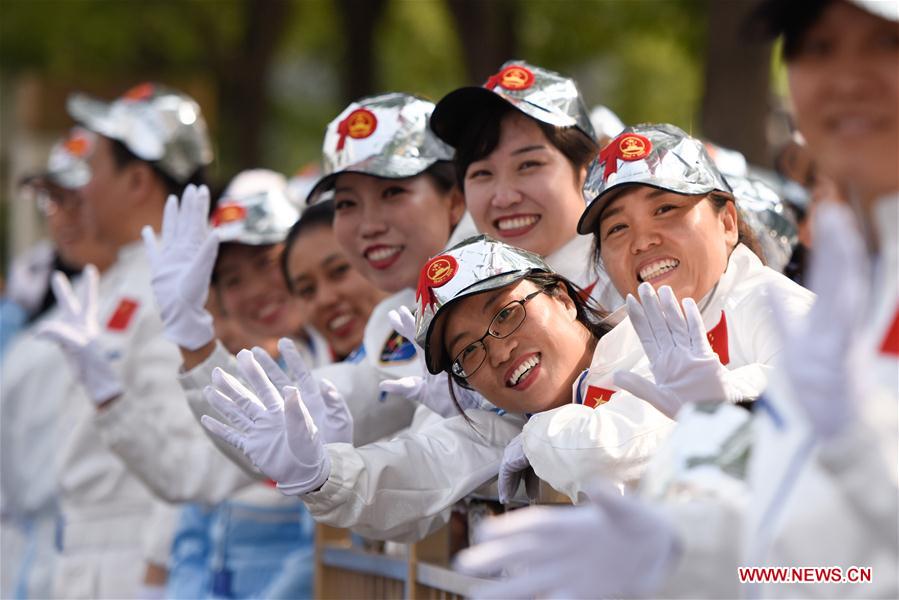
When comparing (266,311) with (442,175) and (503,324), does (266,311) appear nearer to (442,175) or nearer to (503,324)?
(442,175)

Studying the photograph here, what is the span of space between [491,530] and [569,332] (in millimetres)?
1458

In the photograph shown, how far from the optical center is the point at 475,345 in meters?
3.54

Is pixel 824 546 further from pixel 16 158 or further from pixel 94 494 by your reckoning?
pixel 16 158

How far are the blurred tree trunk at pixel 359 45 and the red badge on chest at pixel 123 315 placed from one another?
751 cm

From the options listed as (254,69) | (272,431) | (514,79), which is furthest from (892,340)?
(254,69)

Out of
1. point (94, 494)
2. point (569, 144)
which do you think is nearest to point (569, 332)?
point (569, 144)

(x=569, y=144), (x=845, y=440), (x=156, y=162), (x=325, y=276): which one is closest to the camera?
(x=845, y=440)

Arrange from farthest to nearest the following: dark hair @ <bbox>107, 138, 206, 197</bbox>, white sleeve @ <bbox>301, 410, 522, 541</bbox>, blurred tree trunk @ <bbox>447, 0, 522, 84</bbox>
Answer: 1. blurred tree trunk @ <bbox>447, 0, 522, 84</bbox>
2. dark hair @ <bbox>107, 138, 206, 197</bbox>
3. white sleeve @ <bbox>301, 410, 522, 541</bbox>

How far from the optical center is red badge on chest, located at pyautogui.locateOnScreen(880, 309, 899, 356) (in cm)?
228

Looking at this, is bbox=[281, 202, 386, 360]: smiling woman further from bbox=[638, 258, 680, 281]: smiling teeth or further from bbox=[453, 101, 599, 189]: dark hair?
bbox=[638, 258, 680, 281]: smiling teeth

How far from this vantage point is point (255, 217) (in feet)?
18.8

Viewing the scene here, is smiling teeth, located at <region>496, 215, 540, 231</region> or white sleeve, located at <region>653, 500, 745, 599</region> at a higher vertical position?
smiling teeth, located at <region>496, 215, 540, 231</region>

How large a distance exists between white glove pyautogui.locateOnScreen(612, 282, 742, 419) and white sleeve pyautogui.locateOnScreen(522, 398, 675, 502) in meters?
0.12

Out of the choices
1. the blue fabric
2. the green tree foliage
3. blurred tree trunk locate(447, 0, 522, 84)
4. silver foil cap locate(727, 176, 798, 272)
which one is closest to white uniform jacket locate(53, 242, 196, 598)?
the blue fabric
